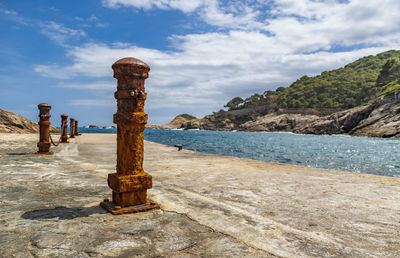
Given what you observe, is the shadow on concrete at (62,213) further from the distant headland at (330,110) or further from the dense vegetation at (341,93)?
the dense vegetation at (341,93)

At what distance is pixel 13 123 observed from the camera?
859 inches

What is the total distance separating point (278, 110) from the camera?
346ft

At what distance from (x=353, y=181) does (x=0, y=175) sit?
6746 millimetres

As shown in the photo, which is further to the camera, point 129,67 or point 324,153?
point 324,153

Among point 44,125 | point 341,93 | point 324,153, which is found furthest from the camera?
point 341,93

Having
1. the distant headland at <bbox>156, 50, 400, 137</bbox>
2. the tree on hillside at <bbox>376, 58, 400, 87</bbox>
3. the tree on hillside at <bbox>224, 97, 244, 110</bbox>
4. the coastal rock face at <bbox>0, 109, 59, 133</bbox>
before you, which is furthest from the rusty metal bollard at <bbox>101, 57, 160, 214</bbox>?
the tree on hillside at <bbox>224, 97, 244, 110</bbox>

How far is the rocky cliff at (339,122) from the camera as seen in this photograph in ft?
182

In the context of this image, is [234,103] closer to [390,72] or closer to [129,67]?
[390,72]

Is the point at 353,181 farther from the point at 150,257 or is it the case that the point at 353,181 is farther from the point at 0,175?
the point at 0,175

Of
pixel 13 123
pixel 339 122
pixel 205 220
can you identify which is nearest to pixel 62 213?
pixel 205 220

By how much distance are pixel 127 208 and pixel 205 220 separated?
0.92 m

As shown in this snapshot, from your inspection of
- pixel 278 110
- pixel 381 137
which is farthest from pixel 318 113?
pixel 381 137

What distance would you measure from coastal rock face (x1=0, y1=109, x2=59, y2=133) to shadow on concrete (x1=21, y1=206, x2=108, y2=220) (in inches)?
813

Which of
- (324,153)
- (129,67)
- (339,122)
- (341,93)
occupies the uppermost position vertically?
(341,93)
